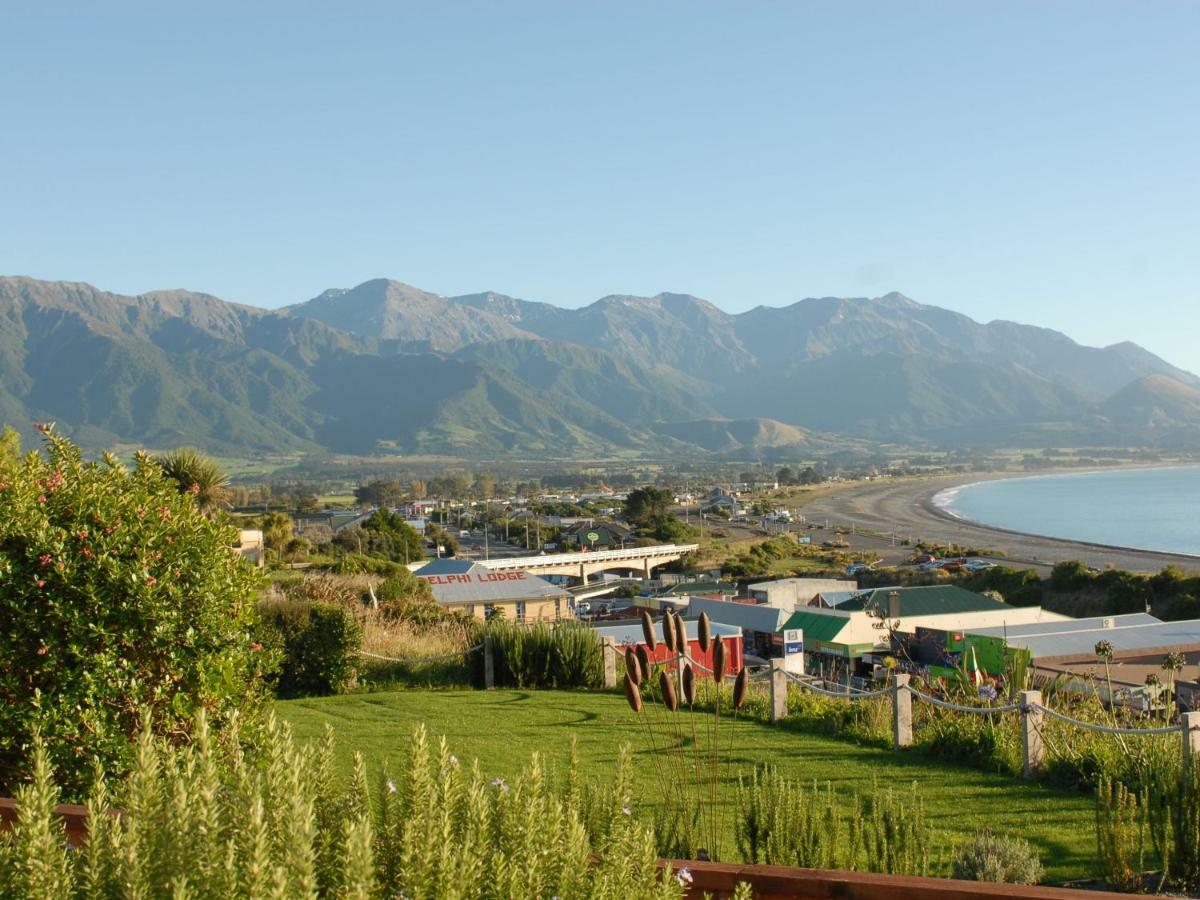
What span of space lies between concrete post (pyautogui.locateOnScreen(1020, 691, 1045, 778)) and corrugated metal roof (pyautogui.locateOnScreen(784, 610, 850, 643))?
16357 millimetres

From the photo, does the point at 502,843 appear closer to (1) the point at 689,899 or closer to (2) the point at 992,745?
(1) the point at 689,899

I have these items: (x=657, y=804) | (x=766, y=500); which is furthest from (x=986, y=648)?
(x=766, y=500)

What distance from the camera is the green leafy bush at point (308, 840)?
2170 millimetres

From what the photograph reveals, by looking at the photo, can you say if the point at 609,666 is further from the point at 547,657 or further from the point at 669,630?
the point at 669,630

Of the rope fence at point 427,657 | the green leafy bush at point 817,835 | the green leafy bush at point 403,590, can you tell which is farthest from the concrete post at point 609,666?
the green leafy bush at point 817,835

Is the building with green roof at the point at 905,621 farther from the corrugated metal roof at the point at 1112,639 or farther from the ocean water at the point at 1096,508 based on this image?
the ocean water at the point at 1096,508

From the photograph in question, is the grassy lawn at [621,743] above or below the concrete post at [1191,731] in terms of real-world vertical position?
below

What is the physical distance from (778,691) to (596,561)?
51.7 metres

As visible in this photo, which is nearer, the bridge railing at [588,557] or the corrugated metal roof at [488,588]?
the corrugated metal roof at [488,588]

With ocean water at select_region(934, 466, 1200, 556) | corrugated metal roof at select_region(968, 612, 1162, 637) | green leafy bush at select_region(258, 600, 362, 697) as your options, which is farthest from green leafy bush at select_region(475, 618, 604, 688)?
ocean water at select_region(934, 466, 1200, 556)

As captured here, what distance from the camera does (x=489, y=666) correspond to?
12.8 m

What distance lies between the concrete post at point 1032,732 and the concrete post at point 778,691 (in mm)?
2644

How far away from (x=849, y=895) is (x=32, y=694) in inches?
140

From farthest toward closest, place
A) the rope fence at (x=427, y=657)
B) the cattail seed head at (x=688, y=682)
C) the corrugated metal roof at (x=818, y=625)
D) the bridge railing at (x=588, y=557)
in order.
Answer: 1. the bridge railing at (x=588, y=557)
2. the corrugated metal roof at (x=818, y=625)
3. the rope fence at (x=427, y=657)
4. the cattail seed head at (x=688, y=682)
